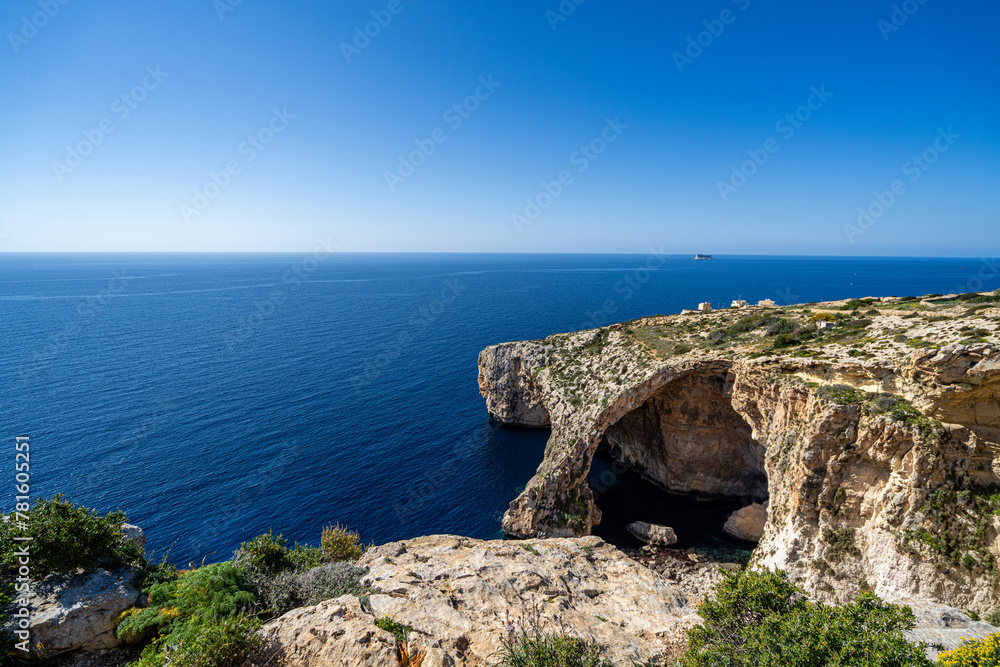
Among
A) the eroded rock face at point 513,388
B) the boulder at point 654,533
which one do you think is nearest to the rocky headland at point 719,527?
the boulder at point 654,533

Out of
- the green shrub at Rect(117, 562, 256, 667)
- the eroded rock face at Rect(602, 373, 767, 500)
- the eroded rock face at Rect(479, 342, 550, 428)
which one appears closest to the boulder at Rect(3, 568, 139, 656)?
the green shrub at Rect(117, 562, 256, 667)

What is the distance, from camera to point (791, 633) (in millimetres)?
11883

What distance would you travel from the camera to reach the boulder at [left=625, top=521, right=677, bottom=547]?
33.2 metres

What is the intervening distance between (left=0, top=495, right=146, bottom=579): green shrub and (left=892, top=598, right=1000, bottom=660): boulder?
28114mm

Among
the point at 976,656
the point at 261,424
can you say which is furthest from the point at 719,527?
the point at 261,424

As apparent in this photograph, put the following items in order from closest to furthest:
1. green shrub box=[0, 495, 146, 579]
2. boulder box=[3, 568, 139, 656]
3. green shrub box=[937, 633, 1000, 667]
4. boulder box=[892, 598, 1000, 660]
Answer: green shrub box=[937, 633, 1000, 667] < boulder box=[892, 598, 1000, 660] < boulder box=[3, 568, 139, 656] < green shrub box=[0, 495, 146, 579]

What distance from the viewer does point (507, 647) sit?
12.5m

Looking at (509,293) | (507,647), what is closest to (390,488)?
(507,647)

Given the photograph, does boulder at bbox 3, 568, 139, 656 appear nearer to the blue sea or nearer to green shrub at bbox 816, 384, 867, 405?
the blue sea

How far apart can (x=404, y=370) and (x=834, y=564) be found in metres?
58.3

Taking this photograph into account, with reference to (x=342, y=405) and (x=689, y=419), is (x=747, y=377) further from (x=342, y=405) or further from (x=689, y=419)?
(x=342, y=405)

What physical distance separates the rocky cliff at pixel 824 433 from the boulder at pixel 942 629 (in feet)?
23.9

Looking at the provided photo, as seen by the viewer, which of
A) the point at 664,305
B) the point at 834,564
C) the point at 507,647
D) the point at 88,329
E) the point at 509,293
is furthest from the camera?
the point at 509,293

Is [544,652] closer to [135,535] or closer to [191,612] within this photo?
[191,612]
